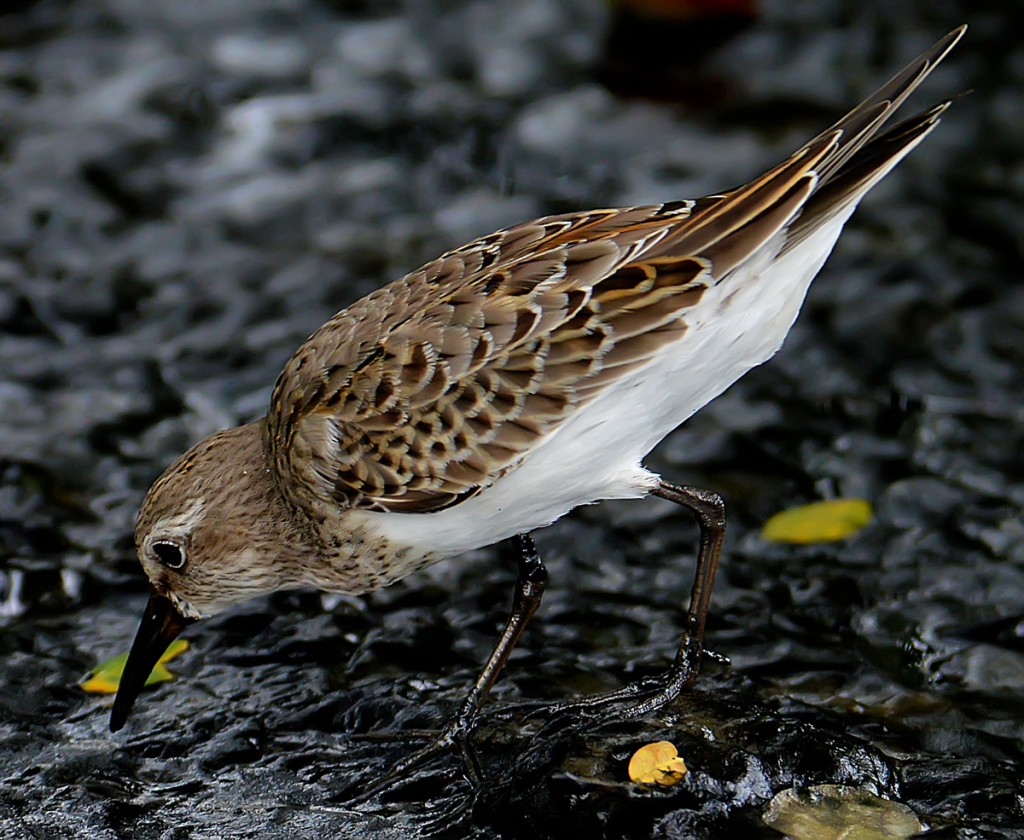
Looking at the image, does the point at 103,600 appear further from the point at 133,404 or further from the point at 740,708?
the point at 740,708

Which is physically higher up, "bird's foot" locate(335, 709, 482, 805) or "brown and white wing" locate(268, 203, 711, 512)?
"brown and white wing" locate(268, 203, 711, 512)

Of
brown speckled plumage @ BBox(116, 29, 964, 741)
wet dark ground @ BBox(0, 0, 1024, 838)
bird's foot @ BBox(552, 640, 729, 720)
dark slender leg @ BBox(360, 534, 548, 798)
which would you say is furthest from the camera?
bird's foot @ BBox(552, 640, 729, 720)

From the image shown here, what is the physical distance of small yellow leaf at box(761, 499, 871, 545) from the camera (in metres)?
6.25

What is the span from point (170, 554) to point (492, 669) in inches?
50.1

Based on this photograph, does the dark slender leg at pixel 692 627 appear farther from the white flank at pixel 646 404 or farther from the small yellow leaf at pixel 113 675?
the small yellow leaf at pixel 113 675

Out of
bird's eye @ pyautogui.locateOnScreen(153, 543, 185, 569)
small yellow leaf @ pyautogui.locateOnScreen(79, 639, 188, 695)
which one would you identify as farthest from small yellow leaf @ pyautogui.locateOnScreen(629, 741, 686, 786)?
small yellow leaf @ pyautogui.locateOnScreen(79, 639, 188, 695)

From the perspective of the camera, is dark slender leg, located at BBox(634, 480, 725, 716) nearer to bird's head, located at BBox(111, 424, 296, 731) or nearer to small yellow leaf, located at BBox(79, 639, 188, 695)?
bird's head, located at BBox(111, 424, 296, 731)

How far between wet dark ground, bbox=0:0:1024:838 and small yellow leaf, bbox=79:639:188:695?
80 mm

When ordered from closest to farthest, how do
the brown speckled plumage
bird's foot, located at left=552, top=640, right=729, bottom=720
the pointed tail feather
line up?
1. the pointed tail feather
2. the brown speckled plumage
3. bird's foot, located at left=552, top=640, right=729, bottom=720

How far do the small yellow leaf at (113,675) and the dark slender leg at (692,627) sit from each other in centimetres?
160

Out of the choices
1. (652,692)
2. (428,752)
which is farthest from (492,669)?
(652,692)

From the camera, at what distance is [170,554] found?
209 inches

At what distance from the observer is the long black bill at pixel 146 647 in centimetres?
525

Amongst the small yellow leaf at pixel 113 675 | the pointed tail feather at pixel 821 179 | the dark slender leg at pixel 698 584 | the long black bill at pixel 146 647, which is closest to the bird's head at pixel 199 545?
the long black bill at pixel 146 647
